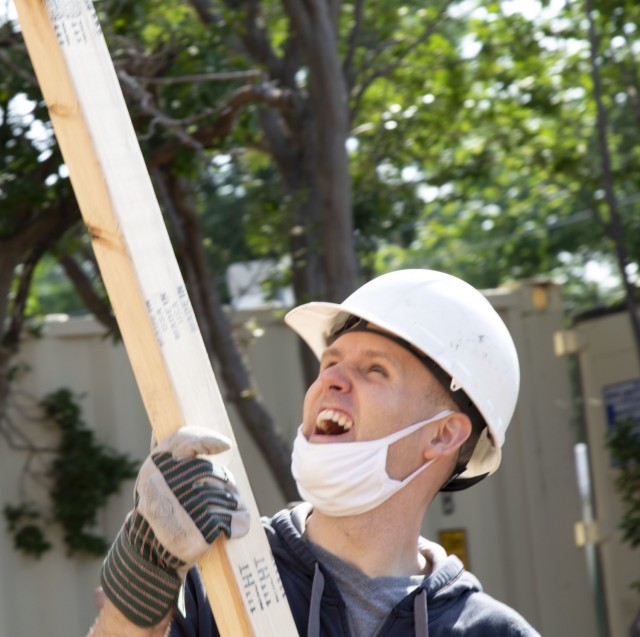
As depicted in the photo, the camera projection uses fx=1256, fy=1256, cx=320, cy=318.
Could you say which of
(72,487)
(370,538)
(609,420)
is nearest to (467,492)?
(609,420)

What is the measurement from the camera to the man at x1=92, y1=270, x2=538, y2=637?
2209mm

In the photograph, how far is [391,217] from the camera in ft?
22.9

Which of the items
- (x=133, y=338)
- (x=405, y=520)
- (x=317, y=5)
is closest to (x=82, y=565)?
(x=317, y=5)

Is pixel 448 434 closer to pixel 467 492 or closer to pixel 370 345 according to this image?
pixel 370 345

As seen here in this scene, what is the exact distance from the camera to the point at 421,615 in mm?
2207

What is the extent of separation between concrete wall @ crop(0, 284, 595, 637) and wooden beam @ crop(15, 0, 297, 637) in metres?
3.21

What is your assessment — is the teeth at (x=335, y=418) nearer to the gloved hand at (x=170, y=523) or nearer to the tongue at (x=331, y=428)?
the tongue at (x=331, y=428)

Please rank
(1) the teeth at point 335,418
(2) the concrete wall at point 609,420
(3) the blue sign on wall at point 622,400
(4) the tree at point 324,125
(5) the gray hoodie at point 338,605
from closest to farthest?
(5) the gray hoodie at point 338,605 < (1) the teeth at point 335,418 < (4) the tree at point 324,125 < (3) the blue sign on wall at point 622,400 < (2) the concrete wall at point 609,420

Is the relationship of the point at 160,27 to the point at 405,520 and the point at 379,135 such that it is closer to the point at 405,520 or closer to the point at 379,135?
the point at 379,135

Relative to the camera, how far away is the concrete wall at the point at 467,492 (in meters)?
4.96

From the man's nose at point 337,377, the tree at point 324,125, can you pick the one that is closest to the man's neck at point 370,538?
the man's nose at point 337,377

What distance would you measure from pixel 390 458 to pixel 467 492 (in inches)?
147

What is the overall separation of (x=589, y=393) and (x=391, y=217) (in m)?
1.46

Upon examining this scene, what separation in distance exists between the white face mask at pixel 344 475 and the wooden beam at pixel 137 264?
30cm
